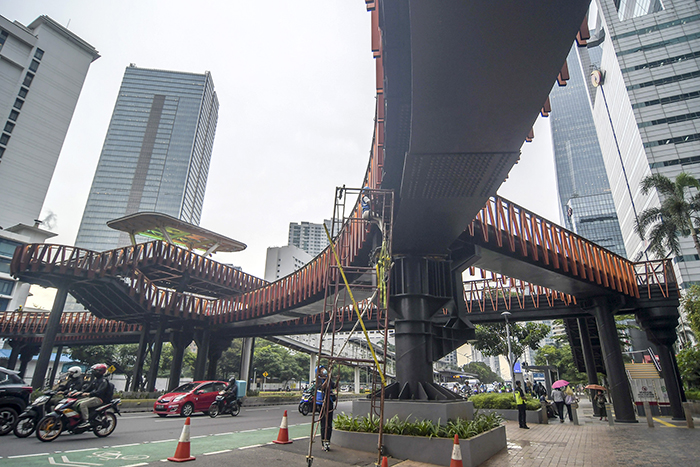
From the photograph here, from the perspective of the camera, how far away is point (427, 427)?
26.5 feet

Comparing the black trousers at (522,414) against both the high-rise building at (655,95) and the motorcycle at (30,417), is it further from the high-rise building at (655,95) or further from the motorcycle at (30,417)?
the high-rise building at (655,95)

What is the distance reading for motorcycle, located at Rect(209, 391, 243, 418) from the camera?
18016 millimetres

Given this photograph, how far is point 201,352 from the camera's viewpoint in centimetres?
3256

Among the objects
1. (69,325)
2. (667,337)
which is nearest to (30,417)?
(667,337)

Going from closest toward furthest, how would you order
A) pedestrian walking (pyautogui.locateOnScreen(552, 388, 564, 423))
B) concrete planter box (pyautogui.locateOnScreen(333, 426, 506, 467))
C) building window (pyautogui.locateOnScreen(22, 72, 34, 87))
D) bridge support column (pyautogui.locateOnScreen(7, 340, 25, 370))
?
1. concrete planter box (pyautogui.locateOnScreen(333, 426, 506, 467))
2. pedestrian walking (pyautogui.locateOnScreen(552, 388, 564, 423))
3. bridge support column (pyautogui.locateOnScreen(7, 340, 25, 370))
4. building window (pyautogui.locateOnScreen(22, 72, 34, 87))

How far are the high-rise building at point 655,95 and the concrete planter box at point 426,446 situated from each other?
66.7 meters

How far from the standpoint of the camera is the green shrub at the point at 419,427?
7863 millimetres

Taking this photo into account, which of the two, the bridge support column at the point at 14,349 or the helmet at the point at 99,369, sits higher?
the bridge support column at the point at 14,349

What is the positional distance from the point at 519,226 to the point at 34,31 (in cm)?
11492

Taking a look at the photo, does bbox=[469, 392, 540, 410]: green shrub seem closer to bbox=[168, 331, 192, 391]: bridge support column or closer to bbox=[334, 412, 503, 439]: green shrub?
bbox=[334, 412, 503, 439]: green shrub

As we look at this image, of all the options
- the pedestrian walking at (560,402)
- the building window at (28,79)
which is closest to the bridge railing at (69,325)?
the pedestrian walking at (560,402)

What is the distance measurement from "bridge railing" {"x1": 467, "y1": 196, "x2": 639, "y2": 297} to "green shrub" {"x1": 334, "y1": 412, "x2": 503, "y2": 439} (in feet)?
18.0

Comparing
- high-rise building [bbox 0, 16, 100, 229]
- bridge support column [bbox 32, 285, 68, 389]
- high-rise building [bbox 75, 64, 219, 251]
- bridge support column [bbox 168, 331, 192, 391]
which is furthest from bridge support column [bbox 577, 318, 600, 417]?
high-rise building [bbox 75, 64, 219, 251]

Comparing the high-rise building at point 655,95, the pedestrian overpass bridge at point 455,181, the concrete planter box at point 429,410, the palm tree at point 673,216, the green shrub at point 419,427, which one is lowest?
the green shrub at point 419,427
